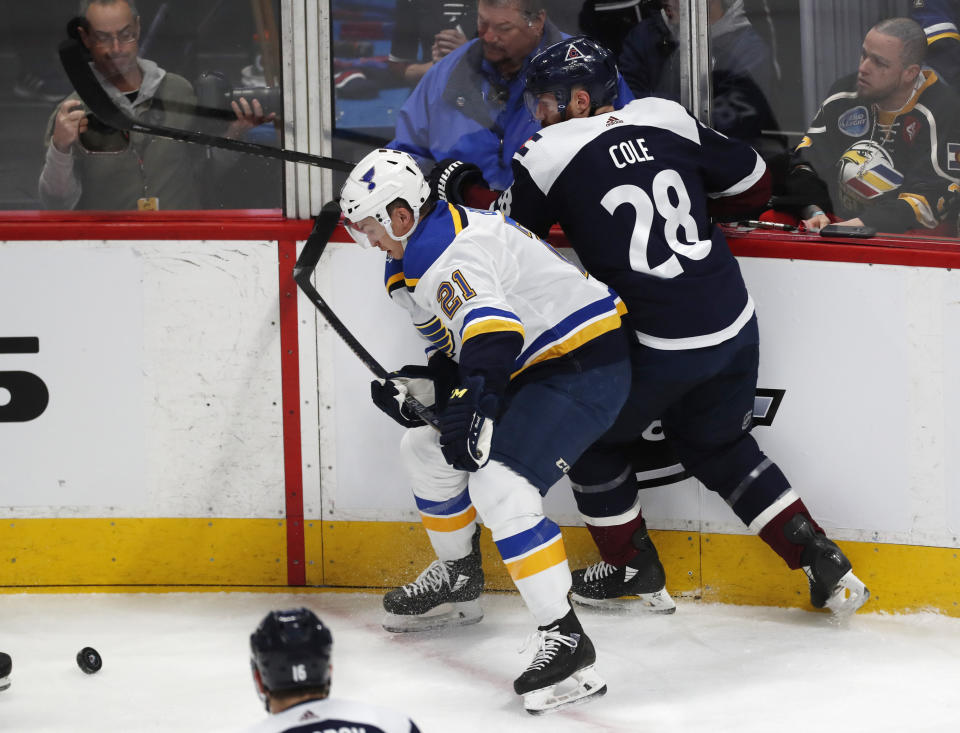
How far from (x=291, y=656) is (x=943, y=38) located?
7.73 feet

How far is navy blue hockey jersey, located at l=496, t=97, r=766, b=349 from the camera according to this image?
2.82 meters

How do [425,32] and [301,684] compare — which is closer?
[301,684]

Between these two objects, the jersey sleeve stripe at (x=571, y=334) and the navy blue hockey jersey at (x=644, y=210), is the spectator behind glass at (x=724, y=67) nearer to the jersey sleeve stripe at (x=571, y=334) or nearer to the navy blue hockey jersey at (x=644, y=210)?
the navy blue hockey jersey at (x=644, y=210)

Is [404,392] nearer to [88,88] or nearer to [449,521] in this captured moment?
[449,521]

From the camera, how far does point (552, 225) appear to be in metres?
3.02

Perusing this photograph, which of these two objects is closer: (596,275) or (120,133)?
(596,275)

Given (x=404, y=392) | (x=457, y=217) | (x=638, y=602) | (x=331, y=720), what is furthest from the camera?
(x=638, y=602)

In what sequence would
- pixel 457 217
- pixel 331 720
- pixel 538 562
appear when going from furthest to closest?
pixel 457 217, pixel 538 562, pixel 331 720

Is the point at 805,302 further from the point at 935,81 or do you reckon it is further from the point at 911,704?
the point at 911,704

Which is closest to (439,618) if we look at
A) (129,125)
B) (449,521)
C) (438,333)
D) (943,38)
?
(449,521)

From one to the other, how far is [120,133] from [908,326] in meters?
2.05

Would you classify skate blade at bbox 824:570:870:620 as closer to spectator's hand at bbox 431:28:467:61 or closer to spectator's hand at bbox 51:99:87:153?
spectator's hand at bbox 431:28:467:61

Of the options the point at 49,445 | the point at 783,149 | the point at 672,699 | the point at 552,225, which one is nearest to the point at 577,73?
the point at 552,225

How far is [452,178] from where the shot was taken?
306 cm
